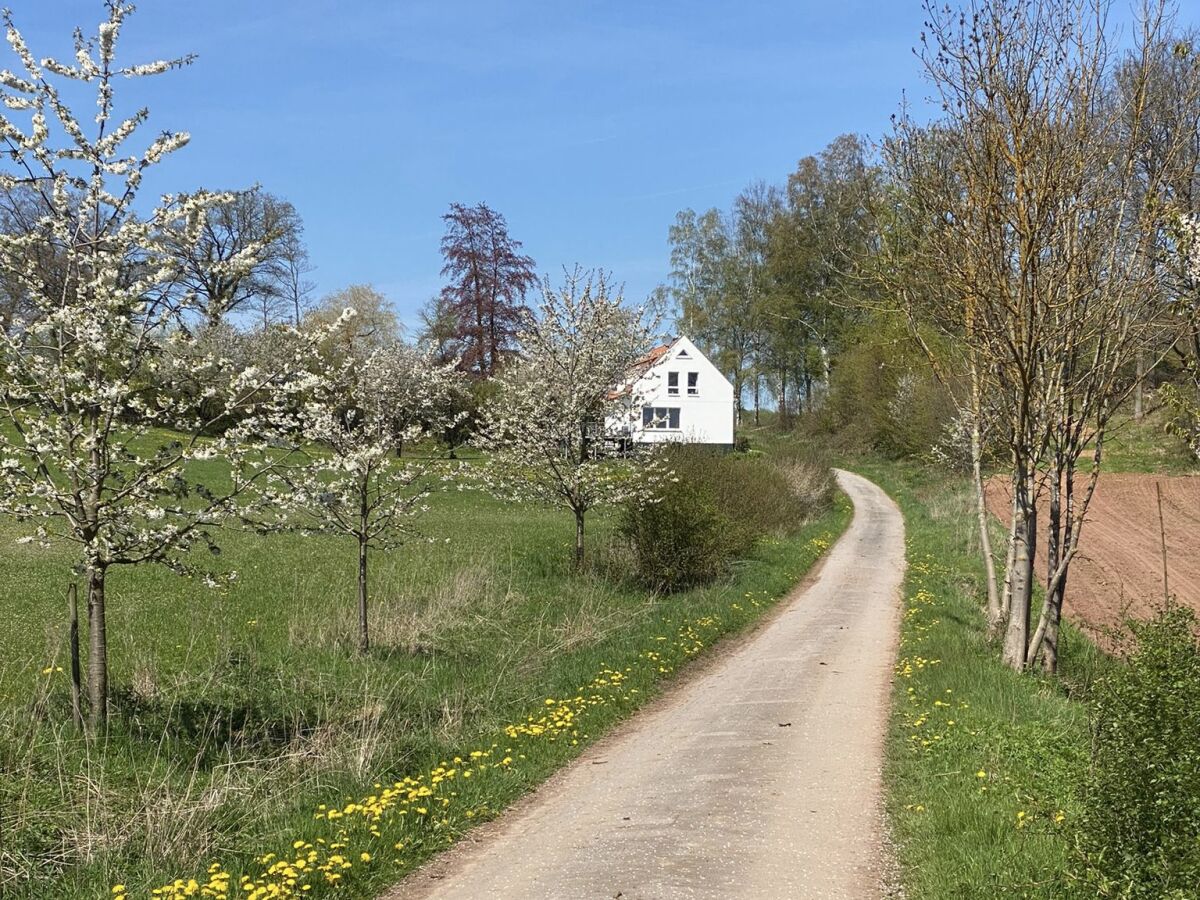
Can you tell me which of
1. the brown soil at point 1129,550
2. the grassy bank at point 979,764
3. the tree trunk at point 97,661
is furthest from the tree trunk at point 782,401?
the tree trunk at point 97,661

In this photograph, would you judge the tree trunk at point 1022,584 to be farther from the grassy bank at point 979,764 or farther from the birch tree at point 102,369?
the birch tree at point 102,369

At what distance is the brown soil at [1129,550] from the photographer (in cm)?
1559

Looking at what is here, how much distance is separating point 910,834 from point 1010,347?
575 cm

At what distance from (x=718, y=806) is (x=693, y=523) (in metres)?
9.47

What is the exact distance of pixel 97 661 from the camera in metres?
7.06

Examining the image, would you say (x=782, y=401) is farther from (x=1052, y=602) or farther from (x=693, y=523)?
(x=1052, y=602)

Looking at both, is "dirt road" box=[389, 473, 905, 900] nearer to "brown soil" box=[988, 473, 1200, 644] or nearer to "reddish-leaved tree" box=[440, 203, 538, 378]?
"brown soil" box=[988, 473, 1200, 644]

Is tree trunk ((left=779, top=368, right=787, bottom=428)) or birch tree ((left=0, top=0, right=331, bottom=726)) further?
tree trunk ((left=779, top=368, right=787, bottom=428))

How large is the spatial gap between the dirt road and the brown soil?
13.0 ft

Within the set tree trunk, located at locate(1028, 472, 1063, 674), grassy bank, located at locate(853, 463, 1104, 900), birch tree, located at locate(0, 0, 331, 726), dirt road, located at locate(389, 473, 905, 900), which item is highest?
birch tree, located at locate(0, 0, 331, 726)

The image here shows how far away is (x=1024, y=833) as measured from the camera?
5.55 m

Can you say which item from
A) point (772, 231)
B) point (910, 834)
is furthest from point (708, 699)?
point (772, 231)

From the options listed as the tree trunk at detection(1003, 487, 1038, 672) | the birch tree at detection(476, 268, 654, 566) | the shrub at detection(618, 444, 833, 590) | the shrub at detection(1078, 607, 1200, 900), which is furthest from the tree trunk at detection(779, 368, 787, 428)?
the shrub at detection(1078, 607, 1200, 900)

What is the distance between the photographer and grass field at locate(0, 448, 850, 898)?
18.0 feet
